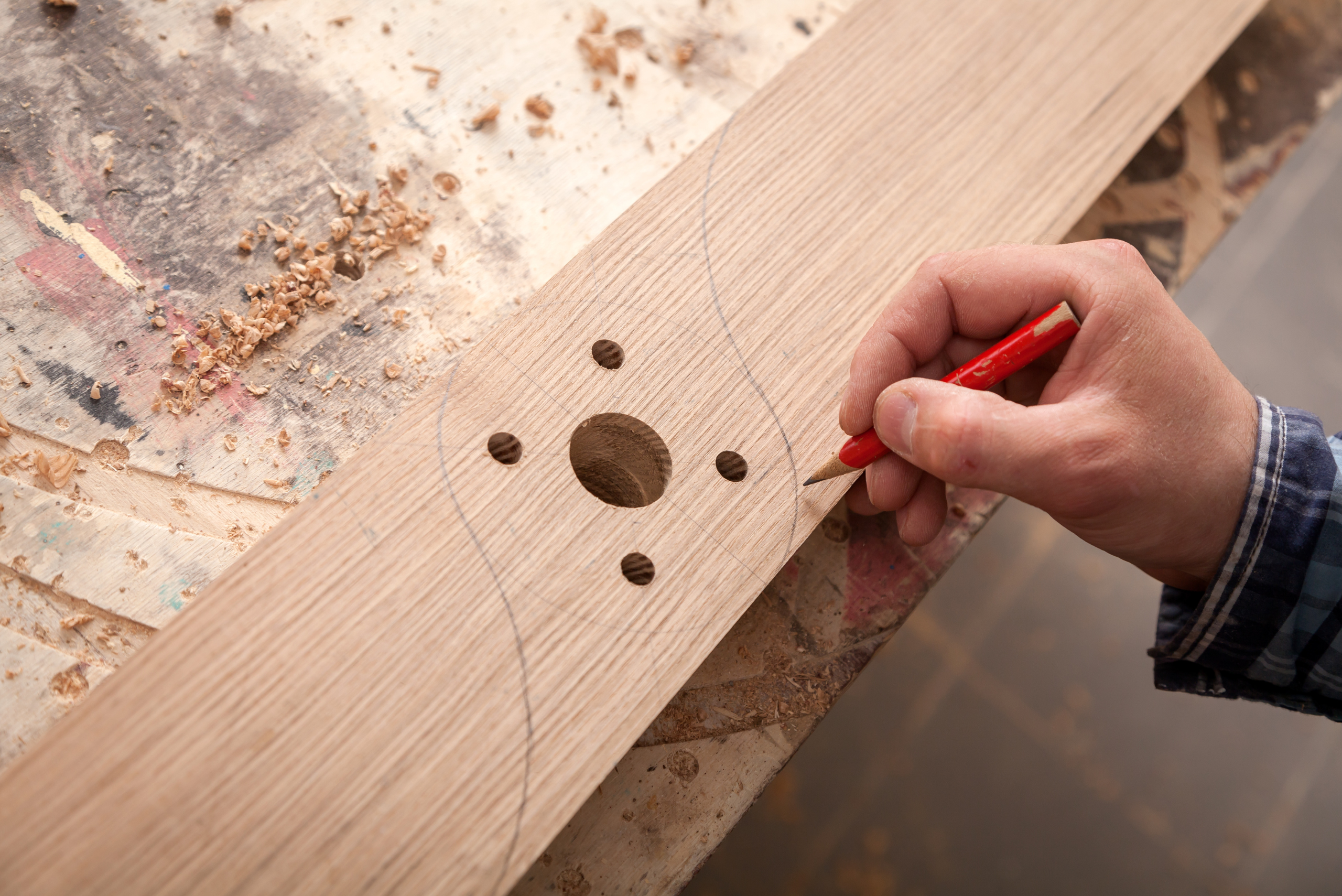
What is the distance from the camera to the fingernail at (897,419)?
1.15 m

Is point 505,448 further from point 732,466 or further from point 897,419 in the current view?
point 897,419

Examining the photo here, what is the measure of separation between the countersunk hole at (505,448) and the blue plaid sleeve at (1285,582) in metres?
1.21

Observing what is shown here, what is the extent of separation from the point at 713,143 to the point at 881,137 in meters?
0.35

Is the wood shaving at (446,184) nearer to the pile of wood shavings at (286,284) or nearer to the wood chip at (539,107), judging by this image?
the pile of wood shavings at (286,284)

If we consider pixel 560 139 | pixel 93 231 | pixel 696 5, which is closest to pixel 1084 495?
pixel 560 139

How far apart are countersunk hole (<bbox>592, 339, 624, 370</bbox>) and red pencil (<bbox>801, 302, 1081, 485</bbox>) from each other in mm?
391

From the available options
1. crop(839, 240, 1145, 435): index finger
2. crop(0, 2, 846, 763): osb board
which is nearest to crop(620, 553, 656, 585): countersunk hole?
crop(839, 240, 1145, 435): index finger

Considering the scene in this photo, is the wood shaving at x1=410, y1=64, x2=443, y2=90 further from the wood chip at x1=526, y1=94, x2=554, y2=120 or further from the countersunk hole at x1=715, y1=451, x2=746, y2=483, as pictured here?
the countersunk hole at x1=715, y1=451, x2=746, y2=483

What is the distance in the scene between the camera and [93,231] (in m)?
1.47

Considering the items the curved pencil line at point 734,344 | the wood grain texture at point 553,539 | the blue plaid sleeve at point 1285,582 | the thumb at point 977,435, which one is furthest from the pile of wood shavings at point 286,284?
the blue plaid sleeve at point 1285,582

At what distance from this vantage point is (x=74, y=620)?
1.26 meters

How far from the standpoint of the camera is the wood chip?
5.65ft

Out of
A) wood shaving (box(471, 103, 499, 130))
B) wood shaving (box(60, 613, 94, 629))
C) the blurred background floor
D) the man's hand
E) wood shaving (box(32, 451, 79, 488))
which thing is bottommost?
the blurred background floor

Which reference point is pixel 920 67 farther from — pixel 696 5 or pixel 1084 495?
pixel 1084 495
